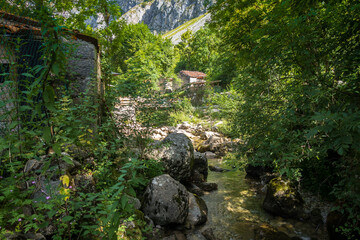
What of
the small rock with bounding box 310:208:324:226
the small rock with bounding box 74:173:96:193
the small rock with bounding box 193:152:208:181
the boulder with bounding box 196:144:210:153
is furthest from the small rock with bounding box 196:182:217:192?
the boulder with bounding box 196:144:210:153

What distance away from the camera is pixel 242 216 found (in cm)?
491

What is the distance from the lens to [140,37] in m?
22.8

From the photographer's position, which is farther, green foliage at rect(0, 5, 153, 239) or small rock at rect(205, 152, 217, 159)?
small rock at rect(205, 152, 217, 159)

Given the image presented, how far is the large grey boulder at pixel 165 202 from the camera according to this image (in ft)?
13.2

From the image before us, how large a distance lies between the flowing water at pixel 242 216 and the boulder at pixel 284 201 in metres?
0.16

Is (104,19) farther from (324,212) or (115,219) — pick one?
(324,212)

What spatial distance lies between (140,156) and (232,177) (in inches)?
180

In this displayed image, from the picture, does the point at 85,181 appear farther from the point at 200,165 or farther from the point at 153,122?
the point at 200,165

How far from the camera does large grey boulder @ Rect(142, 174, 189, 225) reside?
4016mm

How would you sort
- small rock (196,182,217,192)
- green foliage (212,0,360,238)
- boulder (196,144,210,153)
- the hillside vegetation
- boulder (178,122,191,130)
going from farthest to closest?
1. boulder (178,122,191,130)
2. boulder (196,144,210,153)
3. small rock (196,182,217,192)
4. green foliage (212,0,360,238)
5. the hillside vegetation

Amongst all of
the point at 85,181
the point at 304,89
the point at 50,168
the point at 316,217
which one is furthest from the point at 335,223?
the point at 50,168

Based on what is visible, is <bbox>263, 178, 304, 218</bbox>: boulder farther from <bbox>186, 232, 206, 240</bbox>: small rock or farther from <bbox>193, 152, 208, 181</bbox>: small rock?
<bbox>193, 152, 208, 181</bbox>: small rock

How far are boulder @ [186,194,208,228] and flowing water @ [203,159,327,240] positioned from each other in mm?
206

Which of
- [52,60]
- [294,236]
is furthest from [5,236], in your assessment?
[294,236]
